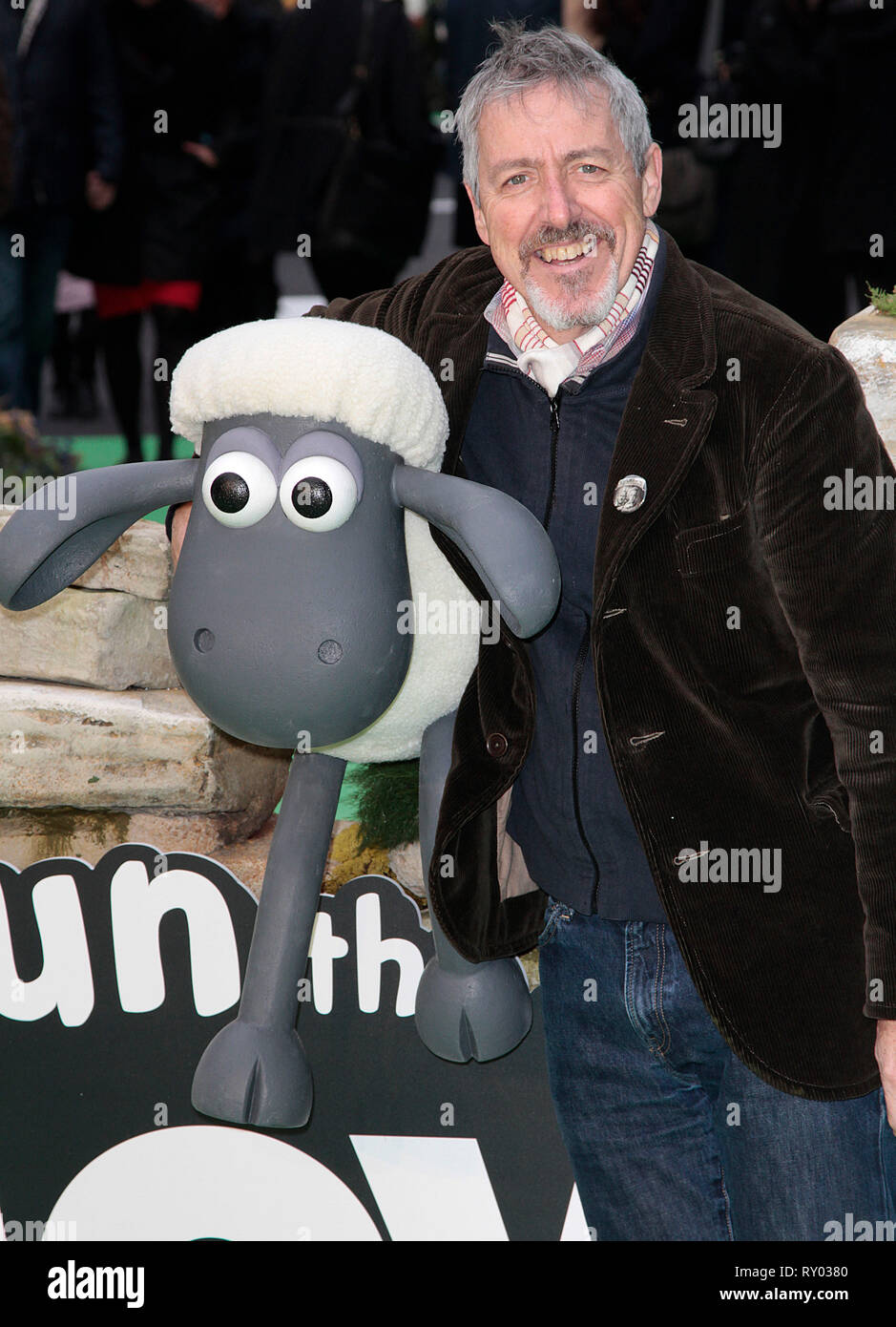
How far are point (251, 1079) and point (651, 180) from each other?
1195 millimetres

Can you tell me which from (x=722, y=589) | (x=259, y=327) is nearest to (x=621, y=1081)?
(x=722, y=589)

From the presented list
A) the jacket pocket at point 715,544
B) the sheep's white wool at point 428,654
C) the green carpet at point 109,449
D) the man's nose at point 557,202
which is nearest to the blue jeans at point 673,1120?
the sheep's white wool at point 428,654

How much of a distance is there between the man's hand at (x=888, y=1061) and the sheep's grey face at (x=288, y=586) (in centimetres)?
69

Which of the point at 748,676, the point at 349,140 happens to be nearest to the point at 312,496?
the point at 748,676

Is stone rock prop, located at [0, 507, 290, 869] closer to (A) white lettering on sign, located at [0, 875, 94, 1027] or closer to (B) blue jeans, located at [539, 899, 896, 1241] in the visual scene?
(A) white lettering on sign, located at [0, 875, 94, 1027]

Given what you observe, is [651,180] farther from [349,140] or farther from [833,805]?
[349,140]

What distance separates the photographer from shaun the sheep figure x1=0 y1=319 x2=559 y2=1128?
1.58m

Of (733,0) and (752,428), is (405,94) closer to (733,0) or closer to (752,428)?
(733,0)

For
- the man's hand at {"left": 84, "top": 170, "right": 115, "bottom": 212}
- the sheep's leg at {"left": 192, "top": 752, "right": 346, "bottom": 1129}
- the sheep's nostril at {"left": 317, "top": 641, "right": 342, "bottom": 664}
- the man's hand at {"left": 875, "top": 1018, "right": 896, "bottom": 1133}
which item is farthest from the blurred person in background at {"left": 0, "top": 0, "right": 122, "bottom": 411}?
the man's hand at {"left": 875, "top": 1018, "right": 896, "bottom": 1133}

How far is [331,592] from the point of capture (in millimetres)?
1592

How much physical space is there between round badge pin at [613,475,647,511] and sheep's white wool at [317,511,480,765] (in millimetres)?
245

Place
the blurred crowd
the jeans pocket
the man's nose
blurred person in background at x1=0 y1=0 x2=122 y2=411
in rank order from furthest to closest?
blurred person in background at x1=0 y1=0 x2=122 y2=411 → the blurred crowd → the jeans pocket → the man's nose

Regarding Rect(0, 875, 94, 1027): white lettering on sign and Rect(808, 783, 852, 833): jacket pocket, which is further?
Rect(0, 875, 94, 1027): white lettering on sign
